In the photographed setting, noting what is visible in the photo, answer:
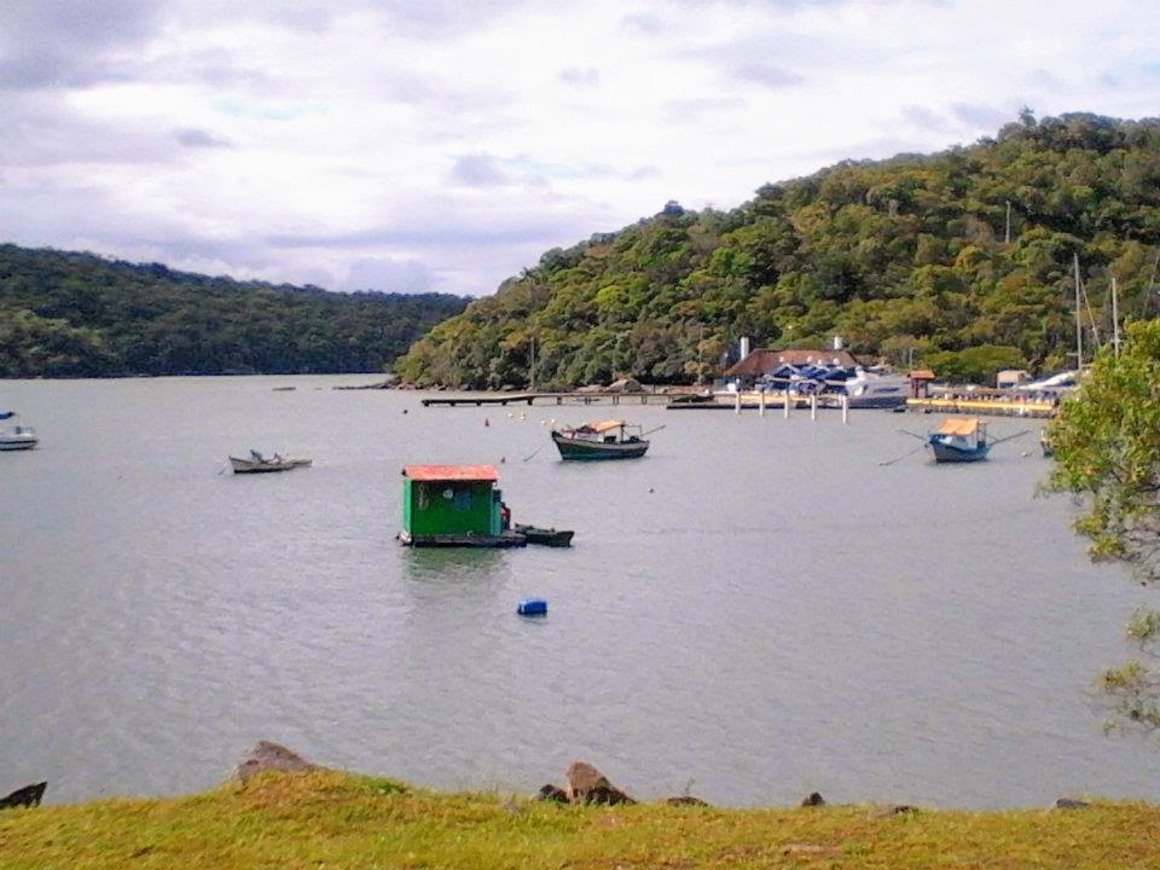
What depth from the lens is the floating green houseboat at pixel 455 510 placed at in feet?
117

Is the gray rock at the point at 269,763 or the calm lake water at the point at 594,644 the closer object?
the gray rock at the point at 269,763

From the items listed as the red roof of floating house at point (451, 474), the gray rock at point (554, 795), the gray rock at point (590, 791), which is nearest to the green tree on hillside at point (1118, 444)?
the gray rock at point (590, 791)

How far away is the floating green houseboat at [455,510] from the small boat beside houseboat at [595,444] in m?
28.1

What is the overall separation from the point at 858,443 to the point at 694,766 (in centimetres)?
6218

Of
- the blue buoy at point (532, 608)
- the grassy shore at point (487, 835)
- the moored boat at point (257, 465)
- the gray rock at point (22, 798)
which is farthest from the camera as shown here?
the moored boat at point (257, 465)

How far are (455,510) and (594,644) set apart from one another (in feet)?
38.4

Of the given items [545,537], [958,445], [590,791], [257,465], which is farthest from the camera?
[958,445]

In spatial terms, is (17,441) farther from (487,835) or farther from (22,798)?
(487,835)

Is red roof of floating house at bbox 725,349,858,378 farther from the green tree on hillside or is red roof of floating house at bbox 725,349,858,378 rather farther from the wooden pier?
the green tree on hillside

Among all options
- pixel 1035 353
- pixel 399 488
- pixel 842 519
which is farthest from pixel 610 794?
pixel 1035 353

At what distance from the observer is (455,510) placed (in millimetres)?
35906

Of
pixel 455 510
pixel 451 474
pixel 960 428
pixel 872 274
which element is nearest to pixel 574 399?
pixel 872 274

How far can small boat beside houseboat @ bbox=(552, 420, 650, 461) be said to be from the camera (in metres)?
64.5

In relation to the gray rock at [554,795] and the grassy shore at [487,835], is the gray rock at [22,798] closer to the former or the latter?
the grassy shore at [487,835]
